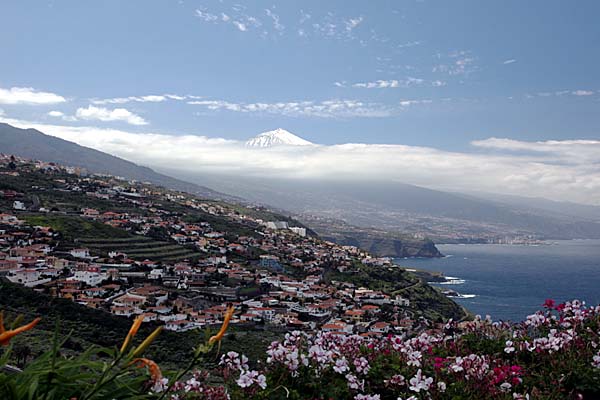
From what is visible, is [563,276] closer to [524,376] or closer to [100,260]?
[100,260]

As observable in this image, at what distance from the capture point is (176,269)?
38.3 meters

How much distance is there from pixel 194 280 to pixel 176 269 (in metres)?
2.12

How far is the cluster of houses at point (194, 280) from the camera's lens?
27.1 metres

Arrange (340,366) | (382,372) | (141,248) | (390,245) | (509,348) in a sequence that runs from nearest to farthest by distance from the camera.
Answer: (340,366) → (382,372) → (509,348) → (141,248) → (390,245)

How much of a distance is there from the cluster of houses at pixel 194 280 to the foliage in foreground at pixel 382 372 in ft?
59.9

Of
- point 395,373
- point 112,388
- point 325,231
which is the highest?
point 112,388

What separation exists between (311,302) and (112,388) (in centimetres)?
3437

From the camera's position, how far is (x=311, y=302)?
116 feet

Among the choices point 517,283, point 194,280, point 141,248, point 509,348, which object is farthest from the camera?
point 517,283

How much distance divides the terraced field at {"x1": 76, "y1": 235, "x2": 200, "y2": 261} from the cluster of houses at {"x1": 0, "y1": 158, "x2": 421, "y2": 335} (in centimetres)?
61

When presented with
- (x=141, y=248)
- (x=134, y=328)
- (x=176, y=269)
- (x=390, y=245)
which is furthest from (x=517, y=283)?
(x=134, y=328)

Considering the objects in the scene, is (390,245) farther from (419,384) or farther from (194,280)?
(419,384)

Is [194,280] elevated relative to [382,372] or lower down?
lower down

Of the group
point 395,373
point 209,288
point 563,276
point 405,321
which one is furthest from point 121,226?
point 563,276
